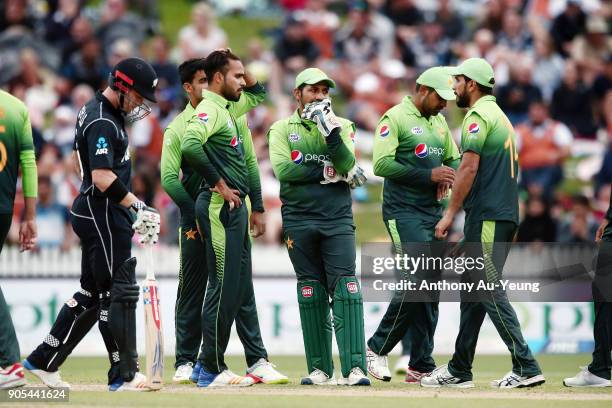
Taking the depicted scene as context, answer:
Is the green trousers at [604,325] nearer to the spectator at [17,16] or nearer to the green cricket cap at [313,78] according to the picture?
the green cricket cap at [313,78]

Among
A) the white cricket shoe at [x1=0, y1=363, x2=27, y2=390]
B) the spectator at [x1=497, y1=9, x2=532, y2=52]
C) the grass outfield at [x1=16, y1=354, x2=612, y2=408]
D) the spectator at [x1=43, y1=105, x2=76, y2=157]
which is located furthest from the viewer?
the spectator at [x1=497, y1=9, x2=532, y2=52]

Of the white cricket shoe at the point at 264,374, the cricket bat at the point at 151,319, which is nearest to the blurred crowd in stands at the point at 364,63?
the white cricket shoe at the point at 264,374

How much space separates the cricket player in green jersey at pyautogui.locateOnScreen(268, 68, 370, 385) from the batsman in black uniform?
4.97 ft

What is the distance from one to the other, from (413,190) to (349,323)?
153 cm

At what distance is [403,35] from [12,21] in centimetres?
691

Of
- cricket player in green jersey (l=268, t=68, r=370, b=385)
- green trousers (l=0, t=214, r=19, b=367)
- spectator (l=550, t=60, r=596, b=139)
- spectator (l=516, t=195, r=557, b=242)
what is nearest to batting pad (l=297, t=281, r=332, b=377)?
cricket player in green jersey (l=268, t=68, r=370, b=385)

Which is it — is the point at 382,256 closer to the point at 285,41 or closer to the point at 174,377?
the point at 174,377

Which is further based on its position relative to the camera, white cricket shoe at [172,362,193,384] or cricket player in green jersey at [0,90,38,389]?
white cricket shoe at [172,362,193,384]

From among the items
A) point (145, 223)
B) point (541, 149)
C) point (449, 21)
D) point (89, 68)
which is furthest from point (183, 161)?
point (449, 21)

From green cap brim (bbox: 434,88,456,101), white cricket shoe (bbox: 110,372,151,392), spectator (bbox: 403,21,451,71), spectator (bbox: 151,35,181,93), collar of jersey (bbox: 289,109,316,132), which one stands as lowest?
white cricket shoe (bbox: 110,372,151,392)

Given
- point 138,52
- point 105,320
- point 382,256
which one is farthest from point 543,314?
point 138,52

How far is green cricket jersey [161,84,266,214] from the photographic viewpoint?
11352mm

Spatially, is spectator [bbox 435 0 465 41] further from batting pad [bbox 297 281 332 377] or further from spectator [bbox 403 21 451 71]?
batting pad [bbox 297 281 332 377]

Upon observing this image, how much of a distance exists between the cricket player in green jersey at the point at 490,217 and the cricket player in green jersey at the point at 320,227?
85 centimetres
